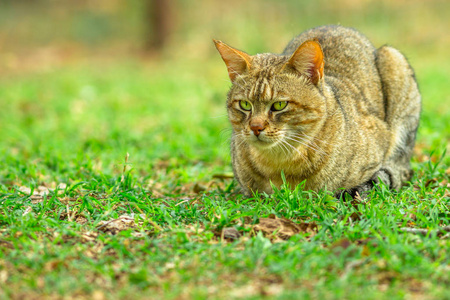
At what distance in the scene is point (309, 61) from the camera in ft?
13.8

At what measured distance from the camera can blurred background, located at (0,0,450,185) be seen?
267 inches

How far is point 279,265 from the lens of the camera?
305cm

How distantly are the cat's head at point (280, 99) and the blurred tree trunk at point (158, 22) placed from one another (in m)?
12.0

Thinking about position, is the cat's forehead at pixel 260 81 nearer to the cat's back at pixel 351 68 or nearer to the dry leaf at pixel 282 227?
the cat's back at pixel 351 68

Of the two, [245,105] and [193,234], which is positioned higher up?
[245,105]

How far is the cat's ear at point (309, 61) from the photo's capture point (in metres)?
4.07

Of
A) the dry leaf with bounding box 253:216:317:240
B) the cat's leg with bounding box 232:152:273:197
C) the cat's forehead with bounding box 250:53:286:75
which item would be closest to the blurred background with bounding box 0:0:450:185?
the cat's leg with bounding box 232:152:273:197

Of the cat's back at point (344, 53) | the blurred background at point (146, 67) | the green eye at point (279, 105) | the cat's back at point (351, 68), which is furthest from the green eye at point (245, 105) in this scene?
the cat's back at point (344, 53)

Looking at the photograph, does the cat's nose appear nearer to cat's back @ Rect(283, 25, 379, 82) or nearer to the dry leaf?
the dry leaf

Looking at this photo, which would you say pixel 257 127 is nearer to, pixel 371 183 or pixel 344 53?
pixel 371 183

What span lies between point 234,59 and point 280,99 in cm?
57

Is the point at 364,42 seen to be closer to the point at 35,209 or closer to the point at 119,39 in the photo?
the point at 35,209

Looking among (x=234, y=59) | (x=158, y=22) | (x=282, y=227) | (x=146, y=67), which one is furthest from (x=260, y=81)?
(x=158, y=22)

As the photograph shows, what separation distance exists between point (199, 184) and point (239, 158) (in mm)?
691
